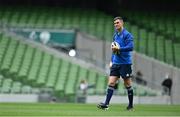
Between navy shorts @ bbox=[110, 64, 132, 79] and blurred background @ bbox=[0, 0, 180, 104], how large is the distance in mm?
12491

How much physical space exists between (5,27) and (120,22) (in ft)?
69.4

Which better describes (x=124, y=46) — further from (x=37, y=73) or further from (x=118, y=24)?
(x=37, y=73)

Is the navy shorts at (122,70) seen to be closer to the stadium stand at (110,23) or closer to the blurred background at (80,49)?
the blurred background at (80,49)

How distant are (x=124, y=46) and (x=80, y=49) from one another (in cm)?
2080

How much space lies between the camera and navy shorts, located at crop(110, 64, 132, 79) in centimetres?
1589

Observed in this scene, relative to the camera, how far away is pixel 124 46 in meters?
15.8

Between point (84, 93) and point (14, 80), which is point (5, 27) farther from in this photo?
point (84, 93)

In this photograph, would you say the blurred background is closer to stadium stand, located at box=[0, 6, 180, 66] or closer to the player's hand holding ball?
stadium stand, located at box=[0, 6, 180, 66]

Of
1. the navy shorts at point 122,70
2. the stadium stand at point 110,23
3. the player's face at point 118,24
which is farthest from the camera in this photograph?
the stadium stand at point 110,23

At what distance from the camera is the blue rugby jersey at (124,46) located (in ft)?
51.4

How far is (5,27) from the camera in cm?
3603

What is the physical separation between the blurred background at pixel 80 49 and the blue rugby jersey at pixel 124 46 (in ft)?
41.6

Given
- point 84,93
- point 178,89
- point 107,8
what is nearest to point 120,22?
point 84,93

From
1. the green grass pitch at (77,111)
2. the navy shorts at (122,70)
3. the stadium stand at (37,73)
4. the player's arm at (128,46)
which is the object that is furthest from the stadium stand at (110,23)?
the player's arm at (128,46)
